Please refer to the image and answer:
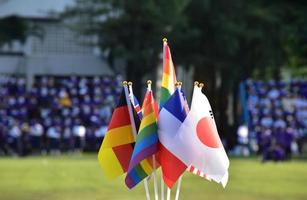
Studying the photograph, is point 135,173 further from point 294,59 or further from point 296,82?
point 294,59

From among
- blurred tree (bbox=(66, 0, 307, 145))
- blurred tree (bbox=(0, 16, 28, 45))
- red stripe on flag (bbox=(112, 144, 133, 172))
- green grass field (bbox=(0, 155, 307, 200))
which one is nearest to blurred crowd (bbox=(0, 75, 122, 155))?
blurred tree (bbox=(66, 0, 307, 145))

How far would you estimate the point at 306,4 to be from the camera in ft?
132

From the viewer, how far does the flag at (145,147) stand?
25.3 ft

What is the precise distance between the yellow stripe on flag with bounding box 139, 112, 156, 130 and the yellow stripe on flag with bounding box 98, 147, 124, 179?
1.81 feet

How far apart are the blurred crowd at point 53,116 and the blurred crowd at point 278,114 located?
5.46 m

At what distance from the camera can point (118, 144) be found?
8188mm

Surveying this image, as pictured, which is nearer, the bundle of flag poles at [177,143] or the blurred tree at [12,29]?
the bundle of flag poles at [177,143]

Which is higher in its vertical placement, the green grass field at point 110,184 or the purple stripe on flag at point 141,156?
the purple stripe on flag at point 141,156

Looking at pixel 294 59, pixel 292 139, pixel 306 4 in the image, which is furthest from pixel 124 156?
pixel 294 59

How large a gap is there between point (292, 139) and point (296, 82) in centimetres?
488

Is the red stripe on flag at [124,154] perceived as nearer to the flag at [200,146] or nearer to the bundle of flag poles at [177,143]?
the bundle of flag poles at [177,143]

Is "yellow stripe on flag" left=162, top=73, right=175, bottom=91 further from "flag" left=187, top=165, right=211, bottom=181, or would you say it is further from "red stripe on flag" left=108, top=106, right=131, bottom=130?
"flag" left=187, top=165, right=211, bottom=181

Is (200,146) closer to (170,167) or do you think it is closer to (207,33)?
(170,167)

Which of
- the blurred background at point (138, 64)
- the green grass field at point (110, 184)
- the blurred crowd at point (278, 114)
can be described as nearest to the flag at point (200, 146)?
the green grass field at point (110, 184)
